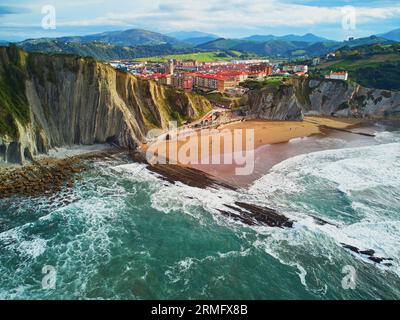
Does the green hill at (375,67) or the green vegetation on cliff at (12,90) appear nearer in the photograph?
the green vegetation on cliff at (12,90)

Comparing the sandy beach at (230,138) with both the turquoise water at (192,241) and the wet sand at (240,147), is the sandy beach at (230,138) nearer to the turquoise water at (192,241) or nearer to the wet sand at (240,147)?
the wet sand at (240,147)

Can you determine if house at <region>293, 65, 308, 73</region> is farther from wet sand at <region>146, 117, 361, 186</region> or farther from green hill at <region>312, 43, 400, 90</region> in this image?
wet sand at <region>146, 117, 361, 186</region>

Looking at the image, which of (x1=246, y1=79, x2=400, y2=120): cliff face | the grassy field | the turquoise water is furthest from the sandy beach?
the grassy field

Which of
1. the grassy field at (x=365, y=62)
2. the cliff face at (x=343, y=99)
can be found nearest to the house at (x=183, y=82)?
the cliff face at (x=343, y=99)

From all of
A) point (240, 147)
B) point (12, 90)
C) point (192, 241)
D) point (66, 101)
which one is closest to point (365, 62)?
point (240, 147)

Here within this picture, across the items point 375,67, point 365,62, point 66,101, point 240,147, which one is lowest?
point 240,147

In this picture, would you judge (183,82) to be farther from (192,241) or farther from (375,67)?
(192,241)
